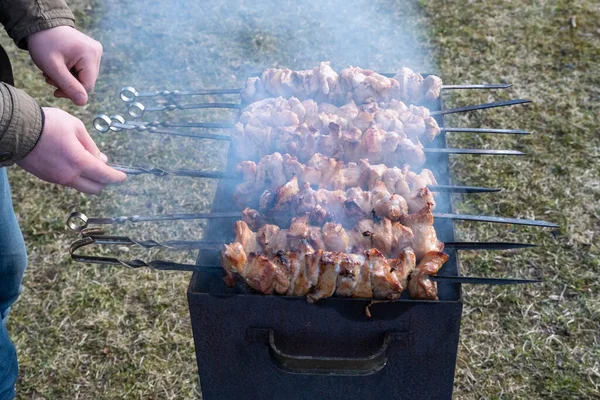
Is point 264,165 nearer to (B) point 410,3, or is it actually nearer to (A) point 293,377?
(A) point 293,377

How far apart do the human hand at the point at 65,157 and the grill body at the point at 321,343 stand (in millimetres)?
522

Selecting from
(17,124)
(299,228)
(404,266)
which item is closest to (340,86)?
(299,228)

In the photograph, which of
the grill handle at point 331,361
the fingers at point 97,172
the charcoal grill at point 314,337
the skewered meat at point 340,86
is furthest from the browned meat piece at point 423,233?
the fingers at point 97,172

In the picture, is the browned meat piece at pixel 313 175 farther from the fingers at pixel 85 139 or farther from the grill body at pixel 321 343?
the fingers at pixel 85 139

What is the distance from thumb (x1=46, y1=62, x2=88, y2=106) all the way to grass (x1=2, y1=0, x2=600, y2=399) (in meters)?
1.77

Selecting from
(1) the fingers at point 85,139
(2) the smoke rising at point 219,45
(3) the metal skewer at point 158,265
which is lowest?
(2) the smoke rising at point 219,45

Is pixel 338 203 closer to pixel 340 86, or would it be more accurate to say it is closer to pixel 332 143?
pixel 332 143

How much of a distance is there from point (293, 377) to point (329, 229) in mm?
628

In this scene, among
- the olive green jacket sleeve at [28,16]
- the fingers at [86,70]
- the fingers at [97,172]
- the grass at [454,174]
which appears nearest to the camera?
the fingers at [97,172]

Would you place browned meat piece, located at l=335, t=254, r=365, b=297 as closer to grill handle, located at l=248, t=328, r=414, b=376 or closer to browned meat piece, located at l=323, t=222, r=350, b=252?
browned meat piece, located at l=323, t=222, r=350, b=252

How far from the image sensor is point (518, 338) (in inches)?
139

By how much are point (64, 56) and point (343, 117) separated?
4.11ft

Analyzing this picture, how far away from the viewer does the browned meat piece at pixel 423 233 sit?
2.17 meters

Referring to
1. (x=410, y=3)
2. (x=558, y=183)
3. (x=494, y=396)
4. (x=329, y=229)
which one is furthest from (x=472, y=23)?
(x=329, y=229)
